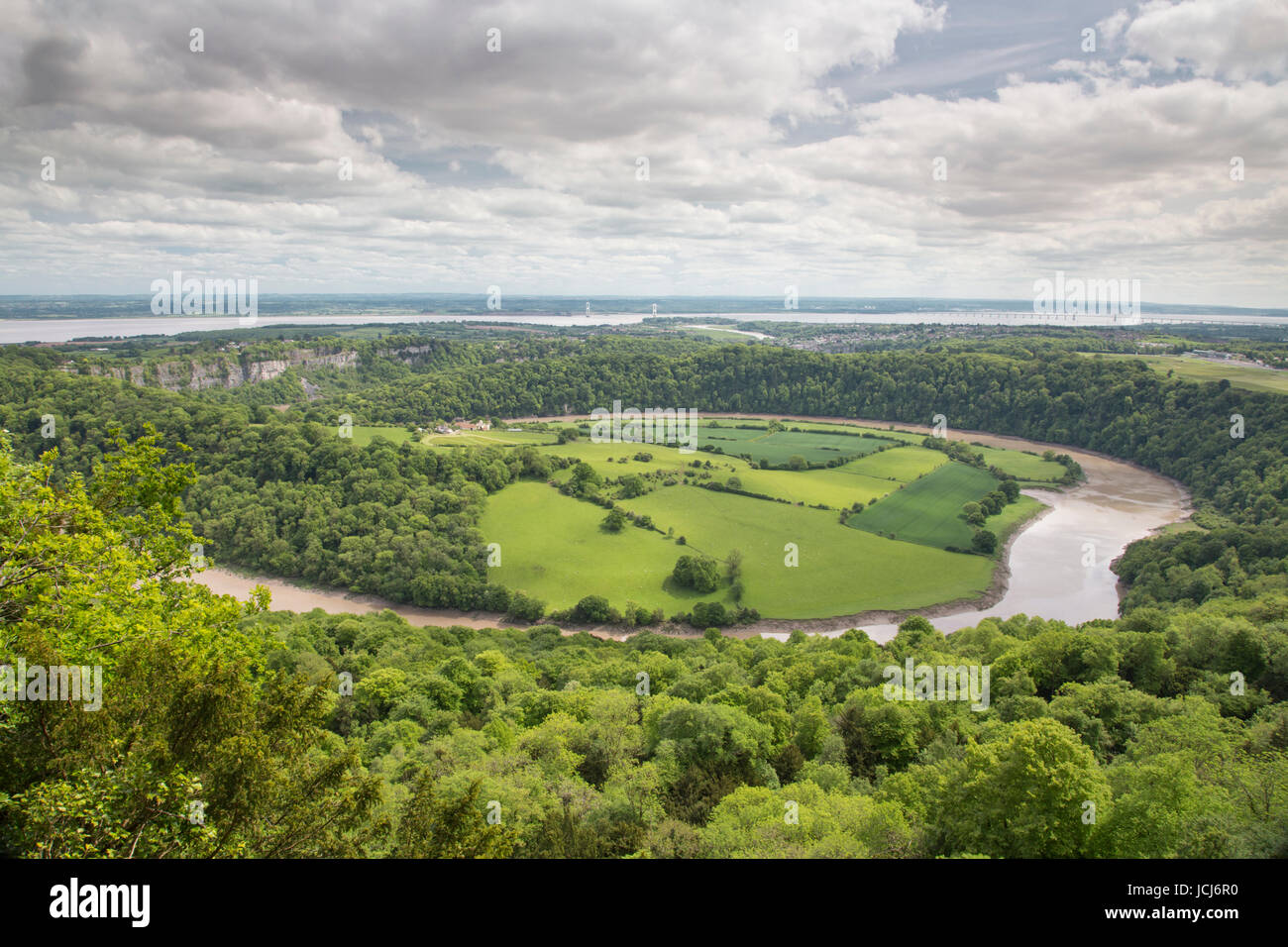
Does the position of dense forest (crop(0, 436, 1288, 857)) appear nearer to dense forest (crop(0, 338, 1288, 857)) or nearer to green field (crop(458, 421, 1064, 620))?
dense forest (crop(0, 338, 1288, 857))

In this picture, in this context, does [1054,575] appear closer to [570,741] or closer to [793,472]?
[793,472]

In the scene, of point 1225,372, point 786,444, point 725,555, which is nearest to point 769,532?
point 725,555

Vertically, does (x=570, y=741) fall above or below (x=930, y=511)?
below

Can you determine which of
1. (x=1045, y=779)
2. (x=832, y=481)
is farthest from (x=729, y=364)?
(x=1045, y=779)

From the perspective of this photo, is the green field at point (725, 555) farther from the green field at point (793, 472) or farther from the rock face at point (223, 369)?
the rock face at point (223, 369)

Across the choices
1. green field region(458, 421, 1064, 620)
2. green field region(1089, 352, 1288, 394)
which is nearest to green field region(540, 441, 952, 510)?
green field region(458, 421, 1064, 620)

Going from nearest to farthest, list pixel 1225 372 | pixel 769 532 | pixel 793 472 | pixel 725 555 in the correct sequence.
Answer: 1. pixel 725 555
2. pixel 769 532
3. pixel 793 472
4. pixel 1225 372
